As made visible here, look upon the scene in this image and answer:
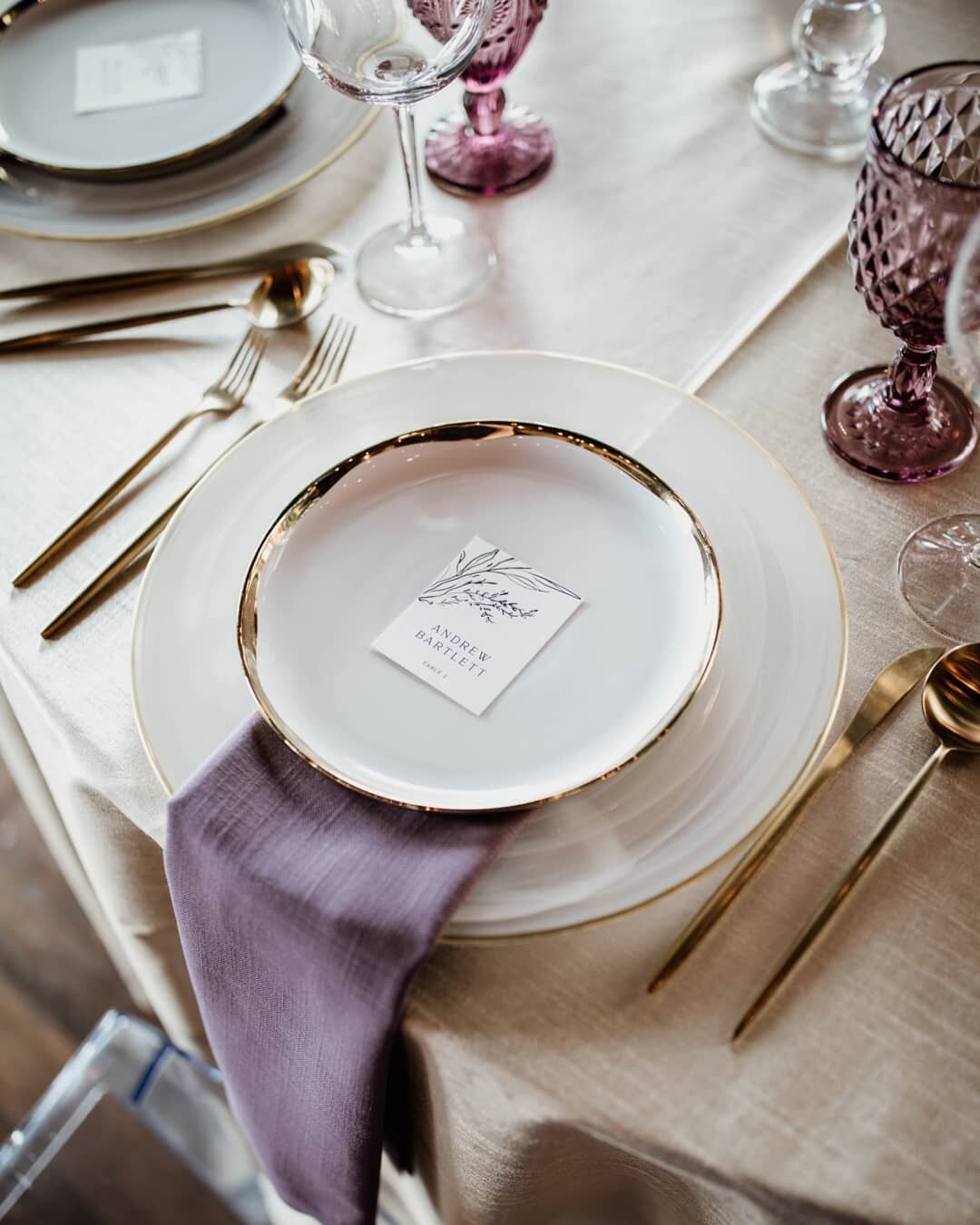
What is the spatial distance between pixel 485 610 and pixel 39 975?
0.89 meters

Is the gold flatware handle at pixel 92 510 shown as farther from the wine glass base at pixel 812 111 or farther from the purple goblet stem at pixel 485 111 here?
the wine glass base at pixel 812 111

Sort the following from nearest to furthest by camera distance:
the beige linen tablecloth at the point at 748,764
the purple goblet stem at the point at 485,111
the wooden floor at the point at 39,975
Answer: the beige linen tablecloth at the point at 748,764 < the purple goblet stem at the point at 485,111 < the wooden floor at the point at 39,975

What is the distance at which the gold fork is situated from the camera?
564 millimetres

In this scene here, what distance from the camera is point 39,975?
116 centimetres

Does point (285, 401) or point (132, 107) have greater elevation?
point (132, 107)

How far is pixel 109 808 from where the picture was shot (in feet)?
1.73

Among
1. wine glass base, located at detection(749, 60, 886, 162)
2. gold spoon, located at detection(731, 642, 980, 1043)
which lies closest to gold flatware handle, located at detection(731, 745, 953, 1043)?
gold spoon, located at detection(731, 642, 980, 1043)

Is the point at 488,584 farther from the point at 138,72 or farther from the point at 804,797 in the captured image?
the point at 138,72

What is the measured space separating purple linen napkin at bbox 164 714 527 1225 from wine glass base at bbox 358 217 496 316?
0.33 meters

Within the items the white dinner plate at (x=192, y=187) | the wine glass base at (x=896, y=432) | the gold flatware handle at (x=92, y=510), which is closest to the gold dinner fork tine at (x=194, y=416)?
the gold flatware handle at (x=92, y=510)

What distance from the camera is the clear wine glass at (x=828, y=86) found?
751mm

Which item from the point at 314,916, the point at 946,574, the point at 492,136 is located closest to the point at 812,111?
the point at 492,136

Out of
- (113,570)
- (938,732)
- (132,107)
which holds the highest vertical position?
(132,107)

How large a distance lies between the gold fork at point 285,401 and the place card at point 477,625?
0.14 m
